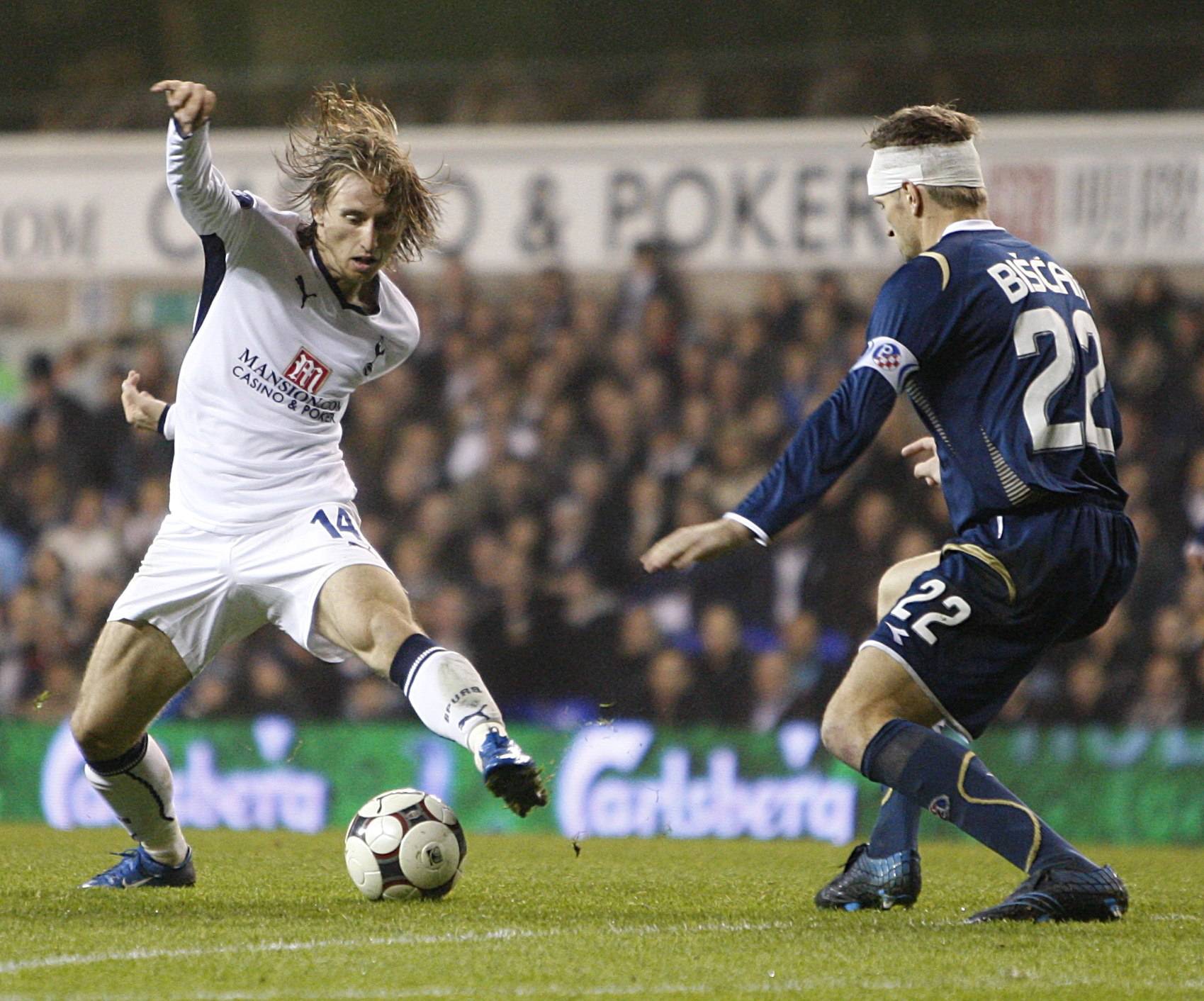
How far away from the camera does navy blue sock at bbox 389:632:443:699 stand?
4.15 m

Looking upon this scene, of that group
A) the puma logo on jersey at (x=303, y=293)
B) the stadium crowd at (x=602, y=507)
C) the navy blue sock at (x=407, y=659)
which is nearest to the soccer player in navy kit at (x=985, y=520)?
the navy blue sock at (x=407, y=659)

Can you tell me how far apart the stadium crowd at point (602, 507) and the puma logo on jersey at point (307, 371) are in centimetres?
527

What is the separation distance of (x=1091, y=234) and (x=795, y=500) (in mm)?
7345

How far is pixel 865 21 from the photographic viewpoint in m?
11.5

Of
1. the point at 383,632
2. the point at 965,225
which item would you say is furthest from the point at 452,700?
the point at 965,225

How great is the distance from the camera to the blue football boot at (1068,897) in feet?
12.4

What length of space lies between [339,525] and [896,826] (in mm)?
1631

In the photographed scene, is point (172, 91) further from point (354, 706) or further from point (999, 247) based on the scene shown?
point (354, 706)

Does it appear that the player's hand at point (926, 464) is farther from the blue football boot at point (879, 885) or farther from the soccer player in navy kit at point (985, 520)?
the blue football boot at point (879, 885)

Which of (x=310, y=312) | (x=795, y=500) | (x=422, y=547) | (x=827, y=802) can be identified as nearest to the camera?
(x=795, y=500)

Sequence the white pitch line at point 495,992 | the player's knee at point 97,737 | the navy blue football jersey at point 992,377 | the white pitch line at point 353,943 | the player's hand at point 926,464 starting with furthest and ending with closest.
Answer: the player's knee at point 97,737, the player's hand at point 926,464, the navy blue football jersey at point 992,377, the white pitch line at point 353,943, the white pitch line at point 495,992

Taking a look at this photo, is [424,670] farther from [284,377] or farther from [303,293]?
[303,293]

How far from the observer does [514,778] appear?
12.4ft

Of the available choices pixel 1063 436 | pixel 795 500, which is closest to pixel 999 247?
→ pixel 1063 436
